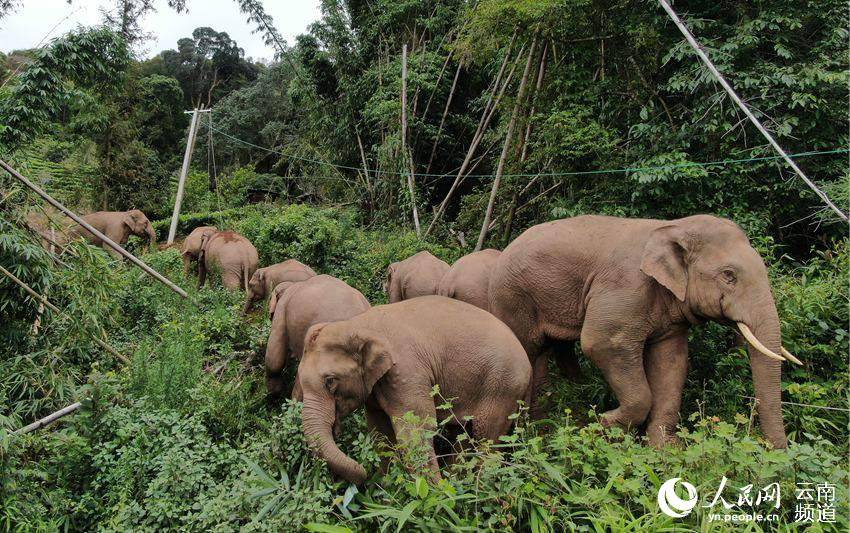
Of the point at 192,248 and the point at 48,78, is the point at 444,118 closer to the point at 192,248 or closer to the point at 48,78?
the point at 192,248

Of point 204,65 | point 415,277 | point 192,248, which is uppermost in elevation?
point 204,65

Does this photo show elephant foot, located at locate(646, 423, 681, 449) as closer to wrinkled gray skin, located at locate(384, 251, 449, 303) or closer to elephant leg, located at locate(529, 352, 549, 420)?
elephant leg, located at locate(529, 352, 549, 420)

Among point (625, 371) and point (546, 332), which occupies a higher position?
point (546, 332)

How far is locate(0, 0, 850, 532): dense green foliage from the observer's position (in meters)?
3.40

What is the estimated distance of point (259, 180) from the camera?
21.2m

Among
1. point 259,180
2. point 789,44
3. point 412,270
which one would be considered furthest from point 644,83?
point 259,180

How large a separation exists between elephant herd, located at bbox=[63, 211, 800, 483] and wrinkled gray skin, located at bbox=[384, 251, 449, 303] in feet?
5.85

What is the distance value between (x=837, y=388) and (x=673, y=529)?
2653 millimetres

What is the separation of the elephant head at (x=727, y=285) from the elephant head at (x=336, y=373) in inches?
85.8

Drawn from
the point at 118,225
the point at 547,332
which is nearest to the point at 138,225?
the point at 118,225

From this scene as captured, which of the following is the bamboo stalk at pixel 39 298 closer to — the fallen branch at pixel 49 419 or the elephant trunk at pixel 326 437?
the fallen branch at pixel 49 419

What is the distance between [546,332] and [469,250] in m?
5.49

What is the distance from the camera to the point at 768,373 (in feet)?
13.1

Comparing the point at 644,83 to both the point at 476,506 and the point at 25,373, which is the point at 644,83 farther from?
the point at 25,373
